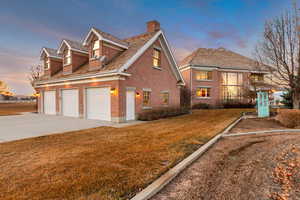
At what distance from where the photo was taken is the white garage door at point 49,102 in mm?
16016

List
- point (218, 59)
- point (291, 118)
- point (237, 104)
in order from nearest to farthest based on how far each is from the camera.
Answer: point (291, 118) → point (237, 104) → point (218, 59)

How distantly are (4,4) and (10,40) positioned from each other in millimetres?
10159

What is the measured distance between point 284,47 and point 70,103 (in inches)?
710

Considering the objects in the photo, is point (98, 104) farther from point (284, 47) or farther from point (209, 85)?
point (209, 85)

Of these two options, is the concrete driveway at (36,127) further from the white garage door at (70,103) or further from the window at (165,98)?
the window at (165,98)

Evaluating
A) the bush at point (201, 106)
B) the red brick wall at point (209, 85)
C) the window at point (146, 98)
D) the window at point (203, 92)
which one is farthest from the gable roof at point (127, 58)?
the window at point (203, 92)

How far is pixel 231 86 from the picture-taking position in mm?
25344

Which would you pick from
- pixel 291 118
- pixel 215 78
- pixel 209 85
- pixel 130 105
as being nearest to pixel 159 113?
pixel 130 105

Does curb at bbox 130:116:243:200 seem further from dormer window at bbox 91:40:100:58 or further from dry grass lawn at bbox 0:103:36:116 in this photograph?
dry grass lawn at bbox 0:103:36:116

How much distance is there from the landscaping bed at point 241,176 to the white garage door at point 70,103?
12.5 meters

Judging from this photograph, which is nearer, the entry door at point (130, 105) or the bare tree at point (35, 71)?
the entry door at point (130, 105)

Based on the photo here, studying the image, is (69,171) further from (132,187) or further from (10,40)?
(10,40)

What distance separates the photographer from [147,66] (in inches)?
524

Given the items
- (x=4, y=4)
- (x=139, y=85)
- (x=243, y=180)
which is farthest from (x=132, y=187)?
(x=4, y=4)
